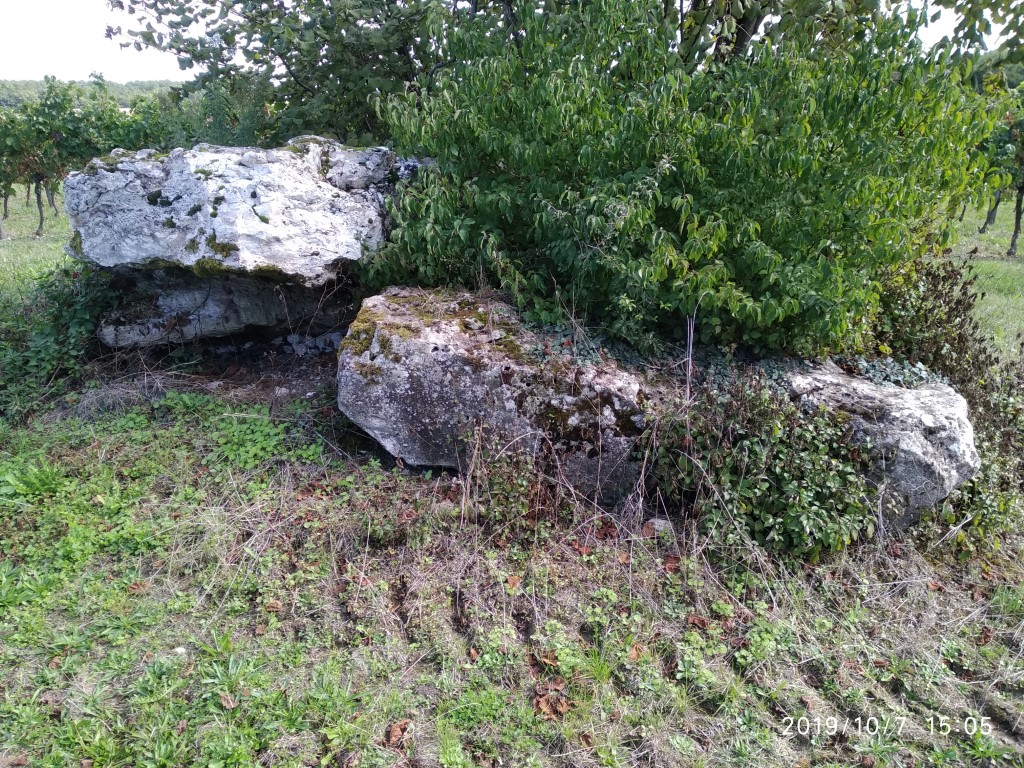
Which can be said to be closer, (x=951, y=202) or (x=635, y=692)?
(x=635, y=692)

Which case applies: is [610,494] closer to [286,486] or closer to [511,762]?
[511,762]

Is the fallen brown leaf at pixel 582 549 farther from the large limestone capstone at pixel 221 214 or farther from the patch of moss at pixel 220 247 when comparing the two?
the patch of moss at pixel 220 247

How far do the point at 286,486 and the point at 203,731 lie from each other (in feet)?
5.46

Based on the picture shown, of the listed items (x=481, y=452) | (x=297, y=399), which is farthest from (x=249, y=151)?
(x=481, y=452)

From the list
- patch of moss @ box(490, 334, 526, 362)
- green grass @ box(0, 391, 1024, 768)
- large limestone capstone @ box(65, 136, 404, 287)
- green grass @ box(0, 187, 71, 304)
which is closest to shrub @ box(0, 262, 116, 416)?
large limestone capstone @ box(65, 136, 404, 287)

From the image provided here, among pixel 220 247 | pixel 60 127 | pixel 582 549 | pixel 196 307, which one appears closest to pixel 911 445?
pixel 582 549

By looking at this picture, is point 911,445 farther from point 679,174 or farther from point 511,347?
point 511,347

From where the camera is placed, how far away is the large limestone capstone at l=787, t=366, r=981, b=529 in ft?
13.3

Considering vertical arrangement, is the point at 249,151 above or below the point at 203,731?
above

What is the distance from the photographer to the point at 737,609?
3.69 metres

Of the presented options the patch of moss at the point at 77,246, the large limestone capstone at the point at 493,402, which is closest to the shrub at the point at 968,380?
the large limestone capstone at the point at 493,402

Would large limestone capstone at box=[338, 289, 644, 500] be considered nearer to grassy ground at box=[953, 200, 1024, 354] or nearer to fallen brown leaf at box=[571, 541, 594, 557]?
fallen brown leaf at box=[571, 541, 594, 557]
